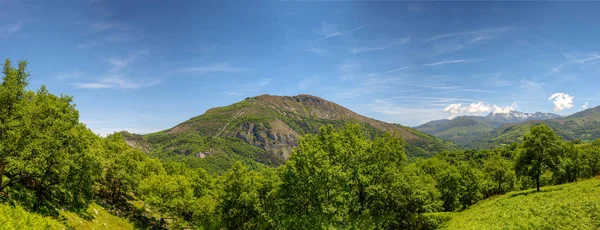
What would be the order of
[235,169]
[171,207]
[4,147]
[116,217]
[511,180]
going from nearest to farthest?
[4,147] → [235,169] → [116,217] → [171,207] → [511,180]

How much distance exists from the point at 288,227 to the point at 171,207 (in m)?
35.1

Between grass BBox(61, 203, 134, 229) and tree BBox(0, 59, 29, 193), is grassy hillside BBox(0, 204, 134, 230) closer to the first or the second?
grass BBox(61, 203, 134, 229)

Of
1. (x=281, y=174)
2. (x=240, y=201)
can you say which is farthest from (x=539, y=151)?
(x=240, y=201)

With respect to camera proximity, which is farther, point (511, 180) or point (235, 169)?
point (511, 180)

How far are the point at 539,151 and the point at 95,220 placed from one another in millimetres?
70517

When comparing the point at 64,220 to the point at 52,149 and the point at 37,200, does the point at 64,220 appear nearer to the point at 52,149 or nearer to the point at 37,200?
the point at 37,200

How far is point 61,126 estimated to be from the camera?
2784 centimetres

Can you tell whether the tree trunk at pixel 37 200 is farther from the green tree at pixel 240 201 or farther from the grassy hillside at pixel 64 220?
the green tree at pixel 240 201

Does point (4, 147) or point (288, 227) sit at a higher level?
point (4, 147)

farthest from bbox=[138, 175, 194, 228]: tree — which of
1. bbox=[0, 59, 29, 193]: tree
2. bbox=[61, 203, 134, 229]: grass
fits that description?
bbox=[0, 59, 29, 193]: tree

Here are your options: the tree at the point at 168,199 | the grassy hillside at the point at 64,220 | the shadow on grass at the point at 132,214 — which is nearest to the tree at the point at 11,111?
the grassy hillside at the point at 64,220

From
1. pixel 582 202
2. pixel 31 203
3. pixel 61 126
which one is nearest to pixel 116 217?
pixel 31 203

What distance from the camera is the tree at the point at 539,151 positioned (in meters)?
45.7

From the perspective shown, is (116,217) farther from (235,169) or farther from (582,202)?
(582,202)
